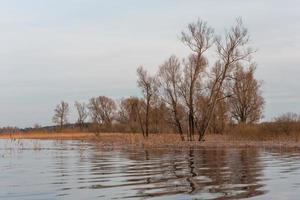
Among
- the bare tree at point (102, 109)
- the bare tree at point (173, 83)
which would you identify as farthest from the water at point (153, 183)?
the bare tree at point (102, 109)

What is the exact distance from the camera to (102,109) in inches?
4707

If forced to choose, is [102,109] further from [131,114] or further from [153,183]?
[153,183]

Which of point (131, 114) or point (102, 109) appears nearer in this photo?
point (131, 114)

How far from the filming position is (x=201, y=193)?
43.5ft

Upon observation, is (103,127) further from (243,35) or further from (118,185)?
(118,185)

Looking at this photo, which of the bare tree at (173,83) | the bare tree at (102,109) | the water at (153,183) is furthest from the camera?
the bare tree at (102,109)

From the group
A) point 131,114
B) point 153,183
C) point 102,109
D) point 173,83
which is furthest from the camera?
point 102,109

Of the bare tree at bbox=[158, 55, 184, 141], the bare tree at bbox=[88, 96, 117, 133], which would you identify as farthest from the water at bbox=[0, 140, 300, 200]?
the bare tree at bbox=[88, 96, 117, 133]

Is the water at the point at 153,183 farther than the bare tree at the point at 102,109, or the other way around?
the bare tree at the point at 102,109

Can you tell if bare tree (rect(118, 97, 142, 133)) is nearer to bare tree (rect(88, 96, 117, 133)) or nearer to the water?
bare tree (rect(88, 96, 117, 133))

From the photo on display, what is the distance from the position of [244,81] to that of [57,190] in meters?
64.0

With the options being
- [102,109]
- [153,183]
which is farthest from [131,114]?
[153,183]

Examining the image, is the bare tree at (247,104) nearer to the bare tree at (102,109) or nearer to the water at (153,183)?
the bare tree at (102,109)

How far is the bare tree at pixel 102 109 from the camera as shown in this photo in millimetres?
116312
